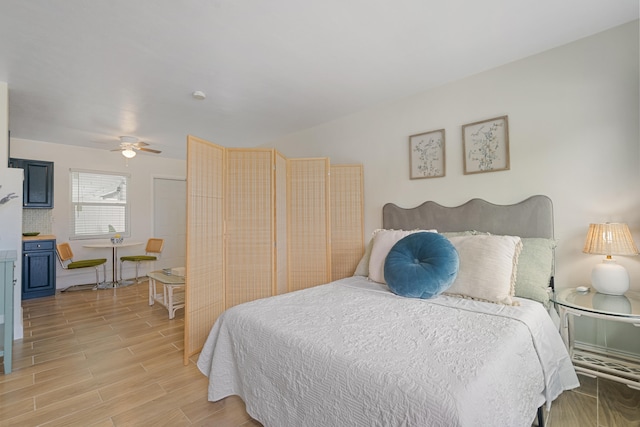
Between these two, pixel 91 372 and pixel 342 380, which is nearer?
pixel 342 380

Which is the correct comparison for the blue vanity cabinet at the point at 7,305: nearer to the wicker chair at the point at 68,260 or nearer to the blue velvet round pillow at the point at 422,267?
the wicker chair at the point at 68,260

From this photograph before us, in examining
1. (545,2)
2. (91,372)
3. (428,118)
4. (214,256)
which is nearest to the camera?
(545,2)

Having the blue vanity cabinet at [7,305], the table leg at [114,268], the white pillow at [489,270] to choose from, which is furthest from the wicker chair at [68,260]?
the white pillow at [489,270]

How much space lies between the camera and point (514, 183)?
97.0 inches

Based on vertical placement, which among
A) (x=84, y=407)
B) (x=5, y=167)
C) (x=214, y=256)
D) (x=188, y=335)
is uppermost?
(x=5, y=167)

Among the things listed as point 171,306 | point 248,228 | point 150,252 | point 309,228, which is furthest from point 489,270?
point 150,252

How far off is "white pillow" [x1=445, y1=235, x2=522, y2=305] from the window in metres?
5.96

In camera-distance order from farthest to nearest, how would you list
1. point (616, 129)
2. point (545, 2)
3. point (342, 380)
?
Result: point (616, 129)
point (545, 2)
point (342, 380)

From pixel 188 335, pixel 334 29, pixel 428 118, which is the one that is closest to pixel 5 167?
pixel 188 335

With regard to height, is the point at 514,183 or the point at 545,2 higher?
the point at 545,2

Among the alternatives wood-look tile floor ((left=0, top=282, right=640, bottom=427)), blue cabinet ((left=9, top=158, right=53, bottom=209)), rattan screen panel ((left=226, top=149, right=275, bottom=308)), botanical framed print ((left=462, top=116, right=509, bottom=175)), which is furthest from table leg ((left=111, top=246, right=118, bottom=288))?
botanical framed print ((left=462, top=116, right=509, bottom=175))

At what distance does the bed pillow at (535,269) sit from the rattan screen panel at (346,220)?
1678 mm

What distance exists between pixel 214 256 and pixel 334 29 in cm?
218

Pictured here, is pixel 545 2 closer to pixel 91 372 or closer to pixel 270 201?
pixel 270 201
